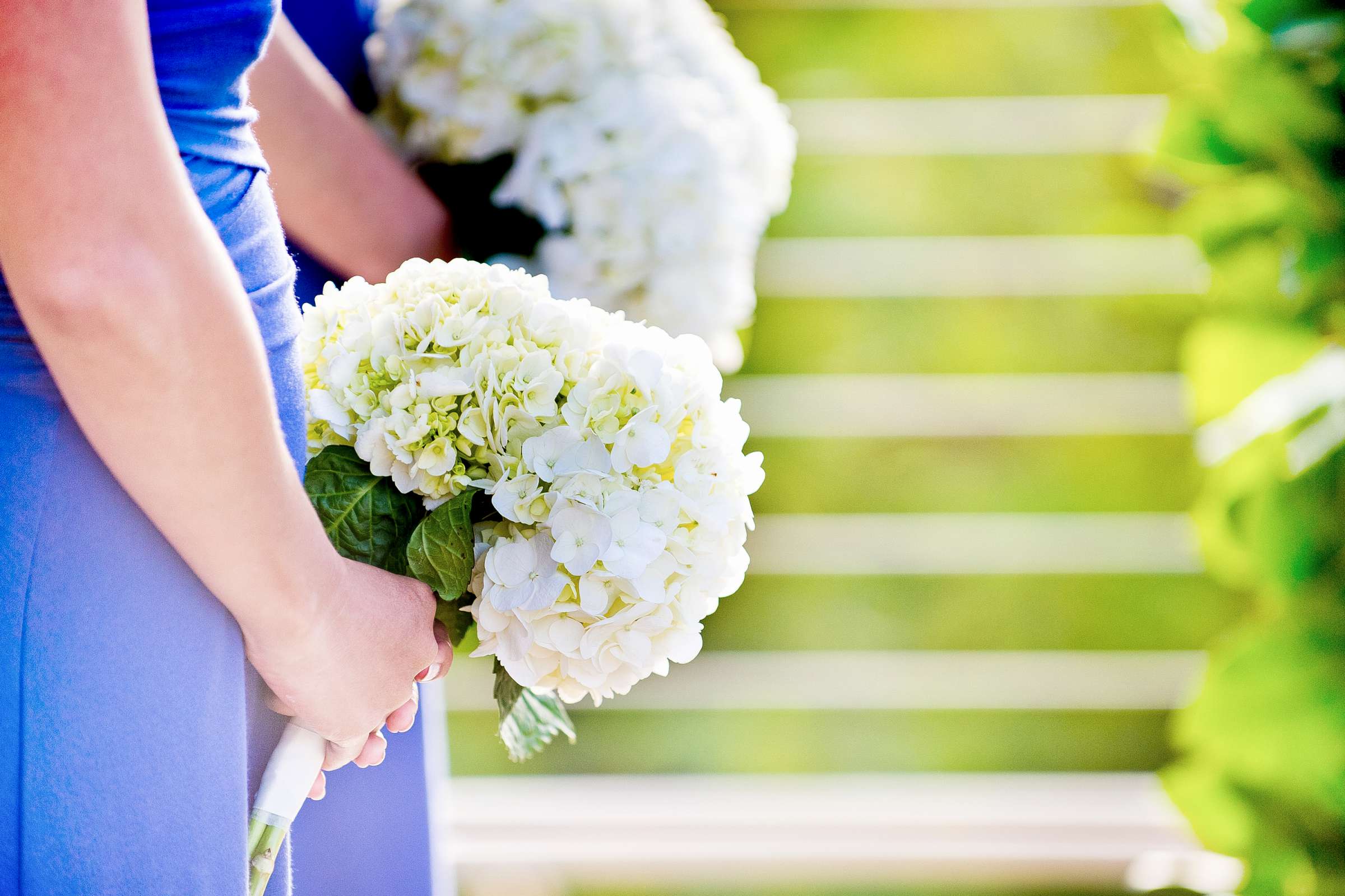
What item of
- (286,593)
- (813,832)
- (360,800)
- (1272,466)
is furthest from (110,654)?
(813,832)

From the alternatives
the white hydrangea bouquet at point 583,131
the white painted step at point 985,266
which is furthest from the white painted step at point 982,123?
the white hydrangea bouquet at point 583,131

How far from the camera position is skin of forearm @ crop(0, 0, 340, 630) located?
456mm

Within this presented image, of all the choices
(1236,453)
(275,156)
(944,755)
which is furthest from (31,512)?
(944,755)

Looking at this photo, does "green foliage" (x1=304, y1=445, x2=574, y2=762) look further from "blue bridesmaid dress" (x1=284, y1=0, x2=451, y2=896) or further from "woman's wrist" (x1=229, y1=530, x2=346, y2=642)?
"blue bridesmaid dress" (x1=284, y1=0, x2=451, y2=896)

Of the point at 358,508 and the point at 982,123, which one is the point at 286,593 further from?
the point at 982,123

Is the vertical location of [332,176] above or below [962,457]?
below

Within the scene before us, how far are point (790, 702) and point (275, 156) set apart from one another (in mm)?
1468

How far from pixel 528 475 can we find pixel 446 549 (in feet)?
0.21

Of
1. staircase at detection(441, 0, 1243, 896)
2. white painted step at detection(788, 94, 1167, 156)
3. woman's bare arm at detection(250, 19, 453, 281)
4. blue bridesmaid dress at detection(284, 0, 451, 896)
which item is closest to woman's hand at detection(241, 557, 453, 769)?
blue bridesmaid dress at detection(284, 0, 451, 896)

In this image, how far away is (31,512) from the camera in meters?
0.53

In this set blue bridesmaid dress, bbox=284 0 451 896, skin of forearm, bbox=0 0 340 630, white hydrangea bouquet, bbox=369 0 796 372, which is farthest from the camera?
white hydrangea bouquet, bbox=369 0 796 372

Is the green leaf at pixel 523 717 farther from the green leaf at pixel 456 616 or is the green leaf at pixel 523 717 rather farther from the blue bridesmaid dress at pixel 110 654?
the blue bridesmaid dress at pixel 110 654

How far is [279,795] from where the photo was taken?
0.64 m

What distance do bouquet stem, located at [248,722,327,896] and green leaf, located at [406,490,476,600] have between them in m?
0.11
